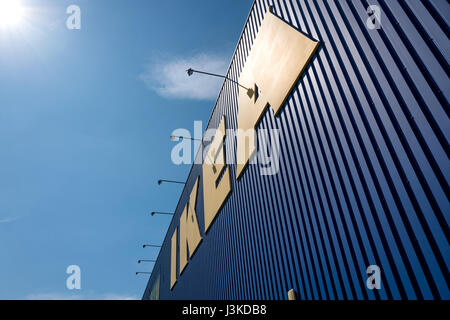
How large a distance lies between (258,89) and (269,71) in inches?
30.3

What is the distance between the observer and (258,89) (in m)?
8.00

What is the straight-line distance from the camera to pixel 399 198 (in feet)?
12.0

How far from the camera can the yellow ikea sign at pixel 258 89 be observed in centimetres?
618

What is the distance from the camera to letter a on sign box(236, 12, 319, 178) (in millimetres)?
6051

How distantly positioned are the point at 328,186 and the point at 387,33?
2257mm

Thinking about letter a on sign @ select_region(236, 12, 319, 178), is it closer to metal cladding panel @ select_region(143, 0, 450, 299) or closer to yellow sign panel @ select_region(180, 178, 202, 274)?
metal cladding panel @ select_region(143, 0, 450, 299)

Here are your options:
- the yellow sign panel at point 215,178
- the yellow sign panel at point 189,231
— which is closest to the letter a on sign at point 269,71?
the yellow sign panel at point 215,178

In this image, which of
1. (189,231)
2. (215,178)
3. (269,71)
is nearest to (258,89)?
(269,71)

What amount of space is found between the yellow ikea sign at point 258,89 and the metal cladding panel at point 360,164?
8.8 inches

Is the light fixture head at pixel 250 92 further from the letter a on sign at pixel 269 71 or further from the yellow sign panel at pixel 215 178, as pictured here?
the yellow sign panel at pixel 215 178

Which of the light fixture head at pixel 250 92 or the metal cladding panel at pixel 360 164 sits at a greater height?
the light fixture head at pixel 250 92

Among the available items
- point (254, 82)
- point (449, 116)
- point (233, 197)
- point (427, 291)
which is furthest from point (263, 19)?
point (427, 291)

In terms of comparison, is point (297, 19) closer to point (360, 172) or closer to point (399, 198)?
point (360, 172)

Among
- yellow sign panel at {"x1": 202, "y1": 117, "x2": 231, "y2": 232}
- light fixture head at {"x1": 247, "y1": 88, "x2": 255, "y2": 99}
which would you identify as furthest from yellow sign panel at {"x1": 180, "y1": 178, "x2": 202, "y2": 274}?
light fixture head at {"x1": 247, "y1": 88, "x2": 255, "y2": 99}
